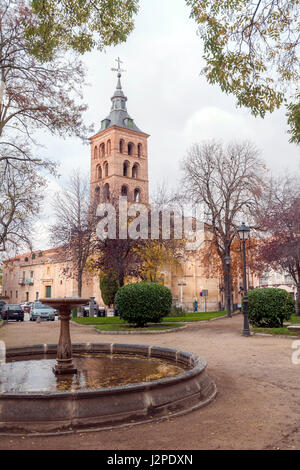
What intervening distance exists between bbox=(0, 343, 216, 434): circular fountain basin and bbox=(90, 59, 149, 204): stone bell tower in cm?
4778

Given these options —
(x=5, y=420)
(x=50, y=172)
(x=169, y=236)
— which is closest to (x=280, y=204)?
(x=169, y=236)

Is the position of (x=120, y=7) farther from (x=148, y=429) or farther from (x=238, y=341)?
(x=238, y=341)

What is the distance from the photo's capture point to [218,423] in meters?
4.57

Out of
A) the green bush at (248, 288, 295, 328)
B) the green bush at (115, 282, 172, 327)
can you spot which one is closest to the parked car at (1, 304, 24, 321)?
the green bush at (115, 282, 172, 327)

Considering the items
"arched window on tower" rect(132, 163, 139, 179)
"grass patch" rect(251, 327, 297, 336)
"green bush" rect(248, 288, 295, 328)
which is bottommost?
"grass patch" rect(251, 327, 297, 336)

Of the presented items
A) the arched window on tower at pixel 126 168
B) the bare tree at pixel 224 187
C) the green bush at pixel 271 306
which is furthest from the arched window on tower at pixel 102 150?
the green bush at pixel 271 306

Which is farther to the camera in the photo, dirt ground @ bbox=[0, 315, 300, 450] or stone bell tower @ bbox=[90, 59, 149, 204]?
stone bell tower @ bbox=[90, 59, 149, 204]

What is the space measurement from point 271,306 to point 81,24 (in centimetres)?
1235

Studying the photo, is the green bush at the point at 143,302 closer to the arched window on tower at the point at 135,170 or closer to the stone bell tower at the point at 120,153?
the stone bell tower at the point at 120,153

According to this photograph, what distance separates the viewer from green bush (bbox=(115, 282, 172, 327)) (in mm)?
16938

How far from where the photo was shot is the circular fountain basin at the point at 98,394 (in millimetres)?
4297

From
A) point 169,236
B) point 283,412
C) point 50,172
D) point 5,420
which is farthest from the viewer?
point 169,236

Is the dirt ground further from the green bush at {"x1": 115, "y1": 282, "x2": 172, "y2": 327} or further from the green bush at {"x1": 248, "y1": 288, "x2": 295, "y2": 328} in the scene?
the green bush at {"x1": 115, "y1": 282, "x2": 172, "y2": 327}

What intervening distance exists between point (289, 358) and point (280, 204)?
18.0 meters
